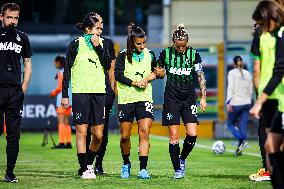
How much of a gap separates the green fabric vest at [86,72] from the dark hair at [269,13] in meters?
4.04

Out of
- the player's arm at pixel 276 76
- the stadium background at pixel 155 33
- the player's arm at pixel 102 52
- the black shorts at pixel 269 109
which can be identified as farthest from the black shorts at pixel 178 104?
the stadium background at pixel 155 33

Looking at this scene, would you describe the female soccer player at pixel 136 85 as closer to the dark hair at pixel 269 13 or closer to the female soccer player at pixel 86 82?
the female soccer player at pixel 86 82

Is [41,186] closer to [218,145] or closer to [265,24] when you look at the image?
[265,24]

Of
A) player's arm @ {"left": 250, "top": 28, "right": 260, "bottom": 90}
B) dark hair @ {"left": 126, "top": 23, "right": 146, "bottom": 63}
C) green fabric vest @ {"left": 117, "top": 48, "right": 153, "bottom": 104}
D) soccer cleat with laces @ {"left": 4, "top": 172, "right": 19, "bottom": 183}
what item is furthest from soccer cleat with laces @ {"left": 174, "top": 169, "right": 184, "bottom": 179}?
player's arm @ {"left": 250, "top": 28, "right": 260, "bottom": 90}

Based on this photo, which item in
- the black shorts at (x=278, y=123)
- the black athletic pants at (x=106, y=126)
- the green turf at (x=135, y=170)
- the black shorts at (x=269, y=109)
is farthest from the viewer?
the black athletic pants at (x=106, y=126)

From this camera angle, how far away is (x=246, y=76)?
24.1 meters

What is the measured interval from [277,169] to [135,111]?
4.44 metres

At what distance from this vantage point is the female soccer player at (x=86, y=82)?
14516 millimetres

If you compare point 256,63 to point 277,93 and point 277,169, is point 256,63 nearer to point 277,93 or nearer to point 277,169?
point 277,93

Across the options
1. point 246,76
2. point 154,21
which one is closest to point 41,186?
point 246,76

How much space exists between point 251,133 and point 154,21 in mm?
12123

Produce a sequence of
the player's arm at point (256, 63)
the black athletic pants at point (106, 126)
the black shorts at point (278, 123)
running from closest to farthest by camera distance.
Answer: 1. the black shorts at point (278, 123)
2. the player's arm at point (256, 63)
3. the black athletic pants at point (106, 126)

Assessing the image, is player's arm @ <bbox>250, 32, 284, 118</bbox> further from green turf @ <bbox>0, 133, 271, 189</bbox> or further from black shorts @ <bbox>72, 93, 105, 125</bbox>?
black shorts @ <bbox>72, 93, 105, 125</bbox>

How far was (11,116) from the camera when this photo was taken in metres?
13.8
